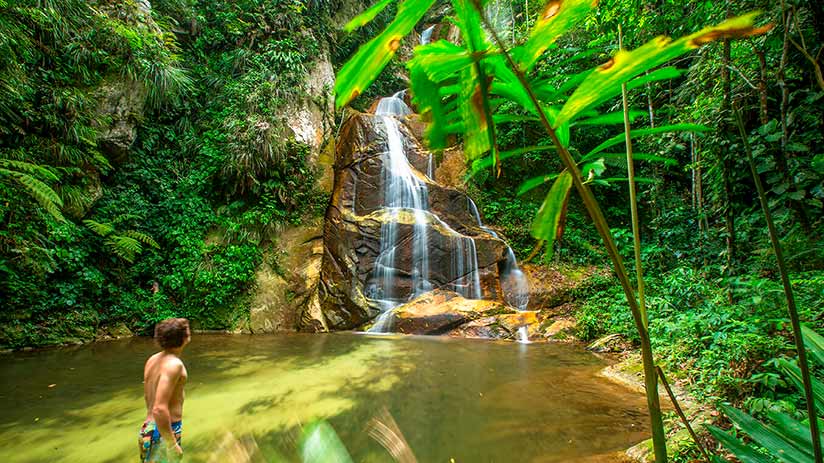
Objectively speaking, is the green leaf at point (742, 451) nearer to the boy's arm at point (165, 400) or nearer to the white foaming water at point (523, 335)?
the boy's arm at point (165, 400)

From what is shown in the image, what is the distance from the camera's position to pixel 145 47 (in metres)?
7.88

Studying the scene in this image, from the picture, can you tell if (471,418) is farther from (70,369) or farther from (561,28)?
(70,369)

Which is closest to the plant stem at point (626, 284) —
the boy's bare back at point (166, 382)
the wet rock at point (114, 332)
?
the boy's bare back at point (166, 382)

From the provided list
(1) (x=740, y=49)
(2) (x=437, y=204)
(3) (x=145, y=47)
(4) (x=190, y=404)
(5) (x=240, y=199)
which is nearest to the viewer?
(4) (x=190, y=404)

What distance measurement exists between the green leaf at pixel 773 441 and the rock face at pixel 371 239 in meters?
7.59

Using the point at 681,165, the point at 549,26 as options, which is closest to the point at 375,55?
the point at 549,26

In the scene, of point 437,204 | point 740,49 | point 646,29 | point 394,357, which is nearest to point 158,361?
point 394,357

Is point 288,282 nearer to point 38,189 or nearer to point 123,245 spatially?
point 123,245

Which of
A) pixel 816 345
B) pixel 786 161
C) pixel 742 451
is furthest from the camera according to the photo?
pixel 786 161

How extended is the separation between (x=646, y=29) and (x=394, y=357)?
6.50m

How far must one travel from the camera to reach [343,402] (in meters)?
3.85

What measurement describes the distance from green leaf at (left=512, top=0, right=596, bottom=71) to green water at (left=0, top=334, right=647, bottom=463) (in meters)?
2.90

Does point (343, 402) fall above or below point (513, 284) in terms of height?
below

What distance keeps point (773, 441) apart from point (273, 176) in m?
9.86
